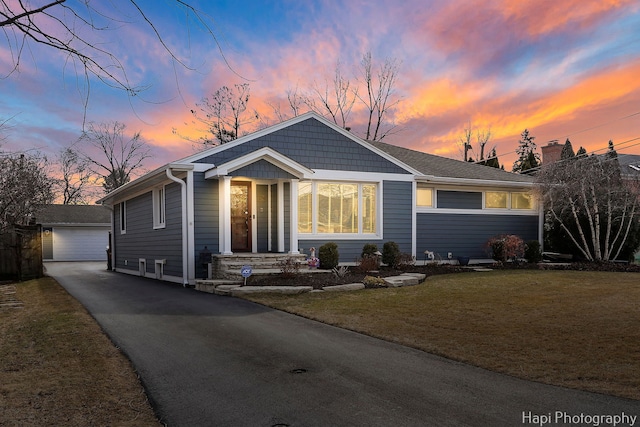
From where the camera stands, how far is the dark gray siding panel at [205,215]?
1255 centimetres

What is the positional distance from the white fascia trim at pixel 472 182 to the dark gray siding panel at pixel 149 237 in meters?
7.91

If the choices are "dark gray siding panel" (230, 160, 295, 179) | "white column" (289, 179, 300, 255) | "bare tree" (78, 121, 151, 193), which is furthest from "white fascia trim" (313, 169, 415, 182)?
"bare tree" (78, 121, 151, 193)

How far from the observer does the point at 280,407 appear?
363 centimetres

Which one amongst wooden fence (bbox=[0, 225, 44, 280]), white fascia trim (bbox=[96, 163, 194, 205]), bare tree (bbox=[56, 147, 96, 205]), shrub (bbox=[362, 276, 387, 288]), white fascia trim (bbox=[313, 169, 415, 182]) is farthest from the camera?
bare tree (bbox=[56, 147, 96, 205])

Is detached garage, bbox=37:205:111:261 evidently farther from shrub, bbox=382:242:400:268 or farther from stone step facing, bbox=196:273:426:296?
shrub, bbox=382:242:400:268

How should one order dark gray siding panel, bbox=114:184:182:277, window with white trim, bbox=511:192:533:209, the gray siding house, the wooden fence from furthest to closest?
window with white trim, bbox=511:192:533:209
the wooden fence
dark gray siding panel, bbox=114:184:182:277
the gray siding house

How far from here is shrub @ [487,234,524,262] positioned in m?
15.6

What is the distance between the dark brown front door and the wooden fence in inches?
261

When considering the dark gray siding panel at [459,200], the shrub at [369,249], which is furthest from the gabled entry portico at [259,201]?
the dark gray siding panel at [459,200]

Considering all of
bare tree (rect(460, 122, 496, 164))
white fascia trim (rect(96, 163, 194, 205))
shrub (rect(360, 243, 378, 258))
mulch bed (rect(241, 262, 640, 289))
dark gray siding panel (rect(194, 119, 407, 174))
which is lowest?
mulch bed (rect(241, 262, 640, 289))

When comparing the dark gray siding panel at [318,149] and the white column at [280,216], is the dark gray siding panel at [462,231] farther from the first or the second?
the white column at [280,216]

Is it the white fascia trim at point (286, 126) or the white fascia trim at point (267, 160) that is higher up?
the white fascia trim at point (286, 126)

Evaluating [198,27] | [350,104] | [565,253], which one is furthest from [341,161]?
[350,104]

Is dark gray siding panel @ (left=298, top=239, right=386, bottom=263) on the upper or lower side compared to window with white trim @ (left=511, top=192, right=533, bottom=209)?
lower
